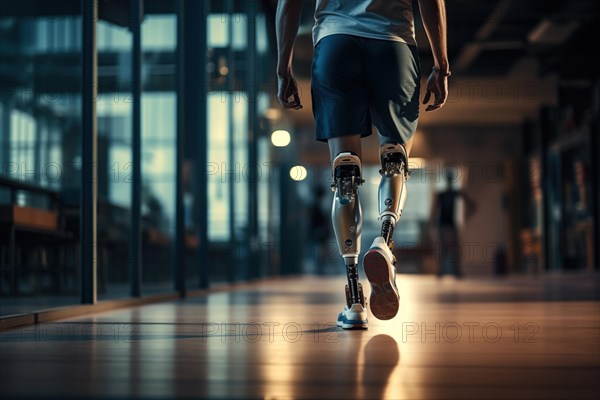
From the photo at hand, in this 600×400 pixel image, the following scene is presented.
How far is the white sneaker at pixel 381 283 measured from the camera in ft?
7.96

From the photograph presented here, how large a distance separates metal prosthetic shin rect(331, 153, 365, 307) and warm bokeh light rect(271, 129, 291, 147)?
986cm

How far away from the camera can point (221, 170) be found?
27.6 feet

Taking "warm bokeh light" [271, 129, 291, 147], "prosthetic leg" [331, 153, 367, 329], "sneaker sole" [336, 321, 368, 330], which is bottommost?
"sneaker sole" [336, 321, 368, 330]

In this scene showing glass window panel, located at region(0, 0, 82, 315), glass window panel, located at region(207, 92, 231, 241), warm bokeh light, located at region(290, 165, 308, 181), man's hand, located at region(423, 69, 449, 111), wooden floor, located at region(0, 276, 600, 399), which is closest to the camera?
wooden floor, located at region(0, 276, 600, 399)

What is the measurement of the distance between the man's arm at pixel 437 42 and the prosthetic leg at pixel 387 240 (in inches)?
7.9

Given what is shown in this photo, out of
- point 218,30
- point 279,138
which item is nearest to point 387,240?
point 218,30

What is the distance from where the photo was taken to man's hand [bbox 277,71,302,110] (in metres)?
2.84

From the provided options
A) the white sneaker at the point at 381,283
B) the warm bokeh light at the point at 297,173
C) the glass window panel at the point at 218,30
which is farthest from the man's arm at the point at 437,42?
the warm bokeh light at the point at 297,173

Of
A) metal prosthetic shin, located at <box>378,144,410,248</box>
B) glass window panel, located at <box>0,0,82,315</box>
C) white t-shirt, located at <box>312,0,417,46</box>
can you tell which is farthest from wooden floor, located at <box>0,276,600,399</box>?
glass window panel, located at <box>0,0,82,315</box>

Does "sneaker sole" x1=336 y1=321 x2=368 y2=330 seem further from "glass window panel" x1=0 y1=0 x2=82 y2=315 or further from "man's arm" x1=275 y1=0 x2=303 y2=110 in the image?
"glass window panel" x1=0 y1=0 x2=82 y2=315

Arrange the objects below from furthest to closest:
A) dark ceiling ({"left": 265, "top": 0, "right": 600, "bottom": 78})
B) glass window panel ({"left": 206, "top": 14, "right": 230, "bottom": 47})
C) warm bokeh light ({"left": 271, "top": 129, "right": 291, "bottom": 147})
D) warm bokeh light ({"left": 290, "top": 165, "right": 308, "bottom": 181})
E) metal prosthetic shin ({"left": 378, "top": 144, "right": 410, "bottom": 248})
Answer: warm bokeh light ({"left": 290, "top": 165, "right": 308, "bottom": 181})
warm bokeh light ({"left": 271, "top": 129, "right": 291, "bottom": 147})
dark ceiling ({"left": 265, "top": 0, "right": 600, "bottom": 78})
glass window panel ({"left": 206, "top": 14, "right": 230, "bottom": 47})
metal prosthetic shin ({"left": 378, "top": 144, "right": 410, "bottom": 248})

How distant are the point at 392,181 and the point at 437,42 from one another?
0.47 m

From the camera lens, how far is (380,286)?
244 centimetres

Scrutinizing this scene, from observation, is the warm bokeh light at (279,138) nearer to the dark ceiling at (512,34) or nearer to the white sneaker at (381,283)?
the dark ceiling at (512,34)
